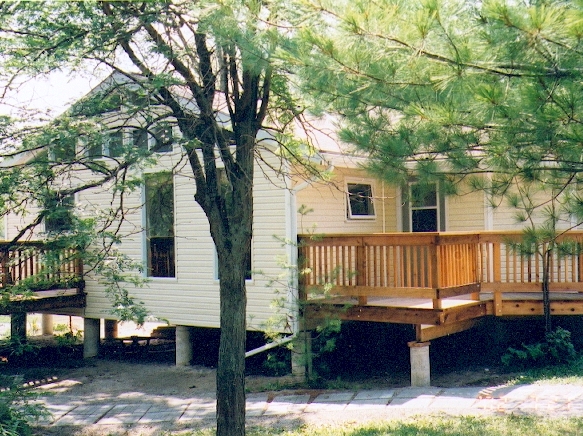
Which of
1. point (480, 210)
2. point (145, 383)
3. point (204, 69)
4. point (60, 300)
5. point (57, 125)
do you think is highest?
point (204, 69)

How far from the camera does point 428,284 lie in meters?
9.91

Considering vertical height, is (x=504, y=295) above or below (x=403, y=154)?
below

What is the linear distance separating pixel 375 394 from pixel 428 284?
1770mm

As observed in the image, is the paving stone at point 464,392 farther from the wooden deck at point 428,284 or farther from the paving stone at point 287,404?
the paving stone at point 287,404

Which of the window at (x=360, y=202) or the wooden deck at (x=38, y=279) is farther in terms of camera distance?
the window at (x=360, y=202)

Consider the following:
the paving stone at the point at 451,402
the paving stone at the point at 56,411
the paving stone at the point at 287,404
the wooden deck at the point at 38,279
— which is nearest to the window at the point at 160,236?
the wooden deck at the point at 38,279

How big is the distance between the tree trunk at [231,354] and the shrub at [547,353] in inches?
192

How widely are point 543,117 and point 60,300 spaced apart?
11.4 metres

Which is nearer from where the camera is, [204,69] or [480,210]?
[204,69]

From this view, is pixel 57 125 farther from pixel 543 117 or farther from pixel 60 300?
pixel 60 300

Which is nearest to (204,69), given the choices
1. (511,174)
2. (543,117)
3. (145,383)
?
(511,174)

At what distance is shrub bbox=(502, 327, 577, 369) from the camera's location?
1009 centimetres

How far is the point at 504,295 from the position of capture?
38.2 feet

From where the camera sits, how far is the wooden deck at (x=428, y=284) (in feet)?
32.3
